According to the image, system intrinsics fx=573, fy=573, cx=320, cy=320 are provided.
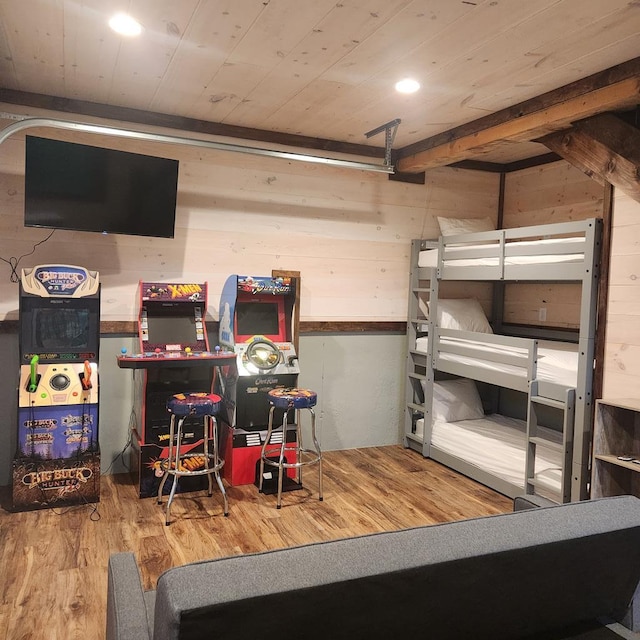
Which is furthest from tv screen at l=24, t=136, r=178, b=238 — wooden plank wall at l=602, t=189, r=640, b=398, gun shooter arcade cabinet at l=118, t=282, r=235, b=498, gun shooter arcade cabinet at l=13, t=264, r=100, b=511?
wooden plank wall at l=602, t=189, r=640, b=398

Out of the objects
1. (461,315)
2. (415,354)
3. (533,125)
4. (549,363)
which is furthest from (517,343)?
(533,125)

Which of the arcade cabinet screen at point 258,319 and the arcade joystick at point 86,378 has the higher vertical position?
the arcade cabinet screen at point 258,319

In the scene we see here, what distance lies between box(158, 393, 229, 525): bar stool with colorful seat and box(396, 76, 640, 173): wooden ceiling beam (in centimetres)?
254

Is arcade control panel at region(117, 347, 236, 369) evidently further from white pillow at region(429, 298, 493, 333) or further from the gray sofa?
the gray sofa

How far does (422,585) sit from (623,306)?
8.79 feet

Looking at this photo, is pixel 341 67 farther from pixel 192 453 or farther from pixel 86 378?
pixel 192 453

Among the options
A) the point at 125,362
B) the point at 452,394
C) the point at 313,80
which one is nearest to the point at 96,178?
the point at 125,362

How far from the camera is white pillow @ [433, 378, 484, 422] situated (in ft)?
16.3

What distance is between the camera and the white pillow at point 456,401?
16.3 ft

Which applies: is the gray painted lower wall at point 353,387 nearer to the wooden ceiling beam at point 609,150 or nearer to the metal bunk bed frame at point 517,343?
the metal bunk bed frame at point 517,343

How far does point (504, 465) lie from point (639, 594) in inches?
101

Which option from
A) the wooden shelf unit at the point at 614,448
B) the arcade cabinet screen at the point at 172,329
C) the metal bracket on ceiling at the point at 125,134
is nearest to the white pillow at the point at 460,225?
the metal bracket on ceiling at the point at 125,134

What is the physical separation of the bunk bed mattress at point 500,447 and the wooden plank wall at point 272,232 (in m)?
1.17

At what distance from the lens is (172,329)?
4.10m
